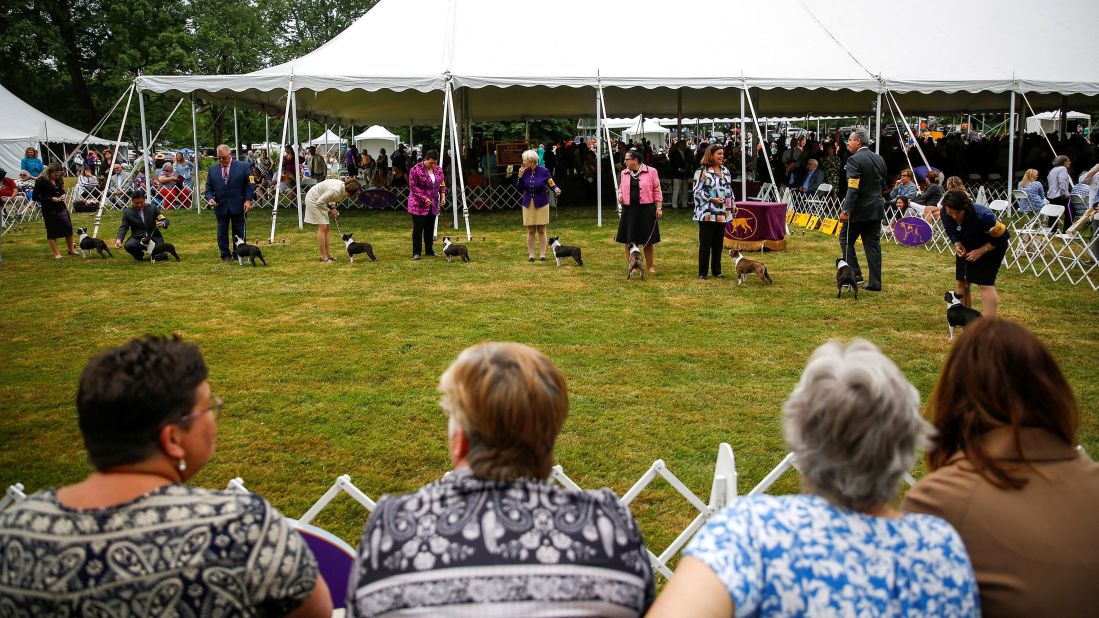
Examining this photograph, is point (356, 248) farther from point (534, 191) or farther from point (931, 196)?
point (931, 196)

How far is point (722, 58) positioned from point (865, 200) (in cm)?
828

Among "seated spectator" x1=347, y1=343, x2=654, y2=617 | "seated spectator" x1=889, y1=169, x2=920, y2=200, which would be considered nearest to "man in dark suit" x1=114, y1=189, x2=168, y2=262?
"seated spectator" x1=889, y1=169, x2=920, y2=200

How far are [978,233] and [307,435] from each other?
5788 millimetres

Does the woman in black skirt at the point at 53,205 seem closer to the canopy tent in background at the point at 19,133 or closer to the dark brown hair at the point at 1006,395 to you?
the dark brown hair at the point at 1006,395

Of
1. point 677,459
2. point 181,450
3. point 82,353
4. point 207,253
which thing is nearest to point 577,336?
point 677,459

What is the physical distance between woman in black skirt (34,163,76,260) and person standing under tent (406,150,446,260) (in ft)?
17.9

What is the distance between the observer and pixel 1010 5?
2058cm

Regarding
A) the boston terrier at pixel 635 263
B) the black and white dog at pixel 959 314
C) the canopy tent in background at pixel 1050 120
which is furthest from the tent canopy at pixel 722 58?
the canopy tent in background at pixel 1050 120

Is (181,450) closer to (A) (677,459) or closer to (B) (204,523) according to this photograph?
(B) (204,523)

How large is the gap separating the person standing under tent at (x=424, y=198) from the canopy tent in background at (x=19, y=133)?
19.4 meters

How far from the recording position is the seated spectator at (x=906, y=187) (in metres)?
15.6

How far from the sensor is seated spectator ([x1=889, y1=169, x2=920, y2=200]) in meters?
15.6

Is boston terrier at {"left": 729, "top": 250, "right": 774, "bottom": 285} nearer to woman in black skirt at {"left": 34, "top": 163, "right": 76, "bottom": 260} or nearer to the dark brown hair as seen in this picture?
the dark brown hair

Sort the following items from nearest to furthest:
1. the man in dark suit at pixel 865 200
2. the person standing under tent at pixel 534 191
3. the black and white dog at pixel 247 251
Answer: the man in dark suit at pixel 865 200, the person standing under tent at pixel 534 191, the black and white dog at pixel 247 251
